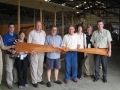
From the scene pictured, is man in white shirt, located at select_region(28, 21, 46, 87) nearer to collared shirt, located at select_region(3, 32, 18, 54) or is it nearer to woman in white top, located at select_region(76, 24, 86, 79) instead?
collared shirt, located at select_region(3, 32, 18, 54)

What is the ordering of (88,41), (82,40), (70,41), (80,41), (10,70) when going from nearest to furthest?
1. (10,70)
2. (70,41)
3. (80,41)
4. (82,40)
5. (88,41)

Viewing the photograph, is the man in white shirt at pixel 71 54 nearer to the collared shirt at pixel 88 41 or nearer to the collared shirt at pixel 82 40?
the collared shirt at pixel 82 40

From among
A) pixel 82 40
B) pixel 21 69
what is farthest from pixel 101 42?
pixel 21 69

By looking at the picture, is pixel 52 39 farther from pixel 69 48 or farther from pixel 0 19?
pixel 0 19

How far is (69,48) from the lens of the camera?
16.0 feet

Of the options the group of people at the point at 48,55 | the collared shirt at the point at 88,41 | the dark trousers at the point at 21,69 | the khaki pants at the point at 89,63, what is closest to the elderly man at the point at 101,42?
the group of people at the point at 48,55

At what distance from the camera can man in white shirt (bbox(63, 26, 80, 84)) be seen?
16.1 ft

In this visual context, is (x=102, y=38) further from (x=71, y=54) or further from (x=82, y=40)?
(x=71, y=54)

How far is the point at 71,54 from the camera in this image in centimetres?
504

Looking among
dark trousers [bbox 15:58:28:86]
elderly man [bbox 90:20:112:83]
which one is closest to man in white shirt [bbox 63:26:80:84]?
elderly man [bbox 90:20:112:83]

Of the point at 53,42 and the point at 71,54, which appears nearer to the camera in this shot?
the point at 53,42

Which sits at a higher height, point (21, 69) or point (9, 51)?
point (9, 51)

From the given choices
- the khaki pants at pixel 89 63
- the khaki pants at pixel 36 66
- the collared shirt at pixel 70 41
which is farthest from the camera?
the khaki pants at pixel 89 63

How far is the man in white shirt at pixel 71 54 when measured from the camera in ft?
16.1
